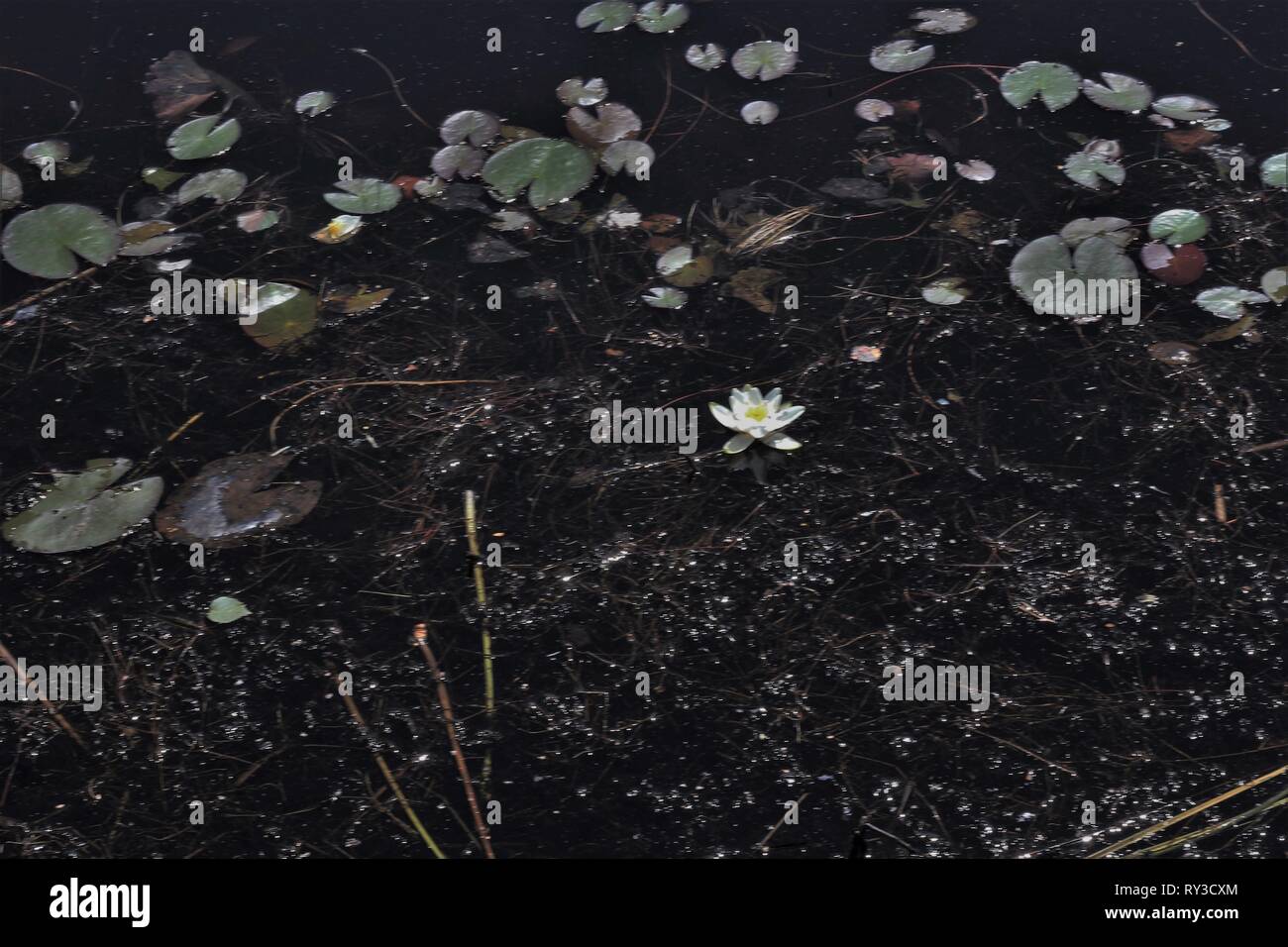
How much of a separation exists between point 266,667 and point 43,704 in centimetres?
25

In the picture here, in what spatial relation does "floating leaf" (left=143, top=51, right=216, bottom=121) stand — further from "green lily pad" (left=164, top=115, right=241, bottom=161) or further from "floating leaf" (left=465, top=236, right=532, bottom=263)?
"floating leaf" (left=465, top=236, right=532, bottom=263)

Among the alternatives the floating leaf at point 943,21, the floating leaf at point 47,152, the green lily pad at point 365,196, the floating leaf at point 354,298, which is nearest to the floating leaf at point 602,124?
the green lily pad at point 365,196

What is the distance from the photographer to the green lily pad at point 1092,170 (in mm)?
2010

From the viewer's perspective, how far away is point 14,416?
1.80 metres

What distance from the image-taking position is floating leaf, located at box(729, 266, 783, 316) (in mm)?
1897

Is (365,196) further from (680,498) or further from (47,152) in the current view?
(680,498)

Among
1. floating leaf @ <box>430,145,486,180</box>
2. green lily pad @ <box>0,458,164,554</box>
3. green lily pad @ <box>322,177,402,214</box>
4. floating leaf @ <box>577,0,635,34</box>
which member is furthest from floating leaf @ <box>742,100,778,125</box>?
green lily pad @ <box>0,458,164,554</box>

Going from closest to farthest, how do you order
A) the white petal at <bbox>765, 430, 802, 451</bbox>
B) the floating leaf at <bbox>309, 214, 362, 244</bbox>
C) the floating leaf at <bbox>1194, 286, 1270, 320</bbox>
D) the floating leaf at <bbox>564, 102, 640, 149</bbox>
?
the white petal at <bbox>765, 430, 802, 451</bbox>, the floating leaf at <bbox>1194, 286, 1270, 320</bbox>, the floating leaf at <bbox>309, 214, 362, 244</bbox>, the floating leaf at <bbox>564, 102, 640, 149</bbox>

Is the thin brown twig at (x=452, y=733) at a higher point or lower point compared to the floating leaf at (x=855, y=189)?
lower

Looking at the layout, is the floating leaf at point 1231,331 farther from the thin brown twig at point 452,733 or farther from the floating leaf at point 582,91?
the thin brown twig at point 452,733

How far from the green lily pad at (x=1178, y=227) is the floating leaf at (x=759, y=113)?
576 mm

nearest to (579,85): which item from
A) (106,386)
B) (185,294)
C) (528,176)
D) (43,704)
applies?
(528,176)

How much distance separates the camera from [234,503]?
172 centimetres

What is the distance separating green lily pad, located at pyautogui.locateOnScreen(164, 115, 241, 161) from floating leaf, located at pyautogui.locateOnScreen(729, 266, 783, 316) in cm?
80
